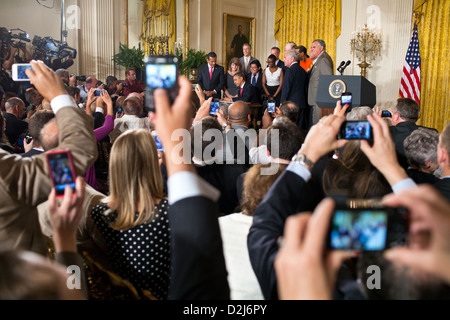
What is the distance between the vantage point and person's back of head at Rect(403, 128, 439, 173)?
2.21 meters

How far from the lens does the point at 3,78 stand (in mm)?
7051

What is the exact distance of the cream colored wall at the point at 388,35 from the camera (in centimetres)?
874

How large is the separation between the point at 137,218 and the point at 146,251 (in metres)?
0.14

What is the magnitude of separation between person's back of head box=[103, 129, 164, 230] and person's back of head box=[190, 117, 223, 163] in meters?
1.05

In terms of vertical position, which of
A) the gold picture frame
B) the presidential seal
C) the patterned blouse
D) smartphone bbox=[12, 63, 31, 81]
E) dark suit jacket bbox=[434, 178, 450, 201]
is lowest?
the patterned blouse

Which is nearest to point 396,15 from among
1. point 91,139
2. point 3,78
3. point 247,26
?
point 247,26

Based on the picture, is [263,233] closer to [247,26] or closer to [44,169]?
[44,169]

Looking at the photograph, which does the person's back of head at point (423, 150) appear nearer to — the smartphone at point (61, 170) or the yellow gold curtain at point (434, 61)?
the smartphone at point (61, 170)

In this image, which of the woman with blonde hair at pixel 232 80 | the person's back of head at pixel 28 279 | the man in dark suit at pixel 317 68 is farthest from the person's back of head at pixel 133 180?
the woman with blonde hair at pixel 232 80

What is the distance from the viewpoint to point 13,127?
13.7 ft

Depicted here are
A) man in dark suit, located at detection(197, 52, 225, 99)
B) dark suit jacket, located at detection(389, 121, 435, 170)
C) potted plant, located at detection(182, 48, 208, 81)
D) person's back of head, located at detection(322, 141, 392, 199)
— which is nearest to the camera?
person's back of head, located at detection(322, 141, 392, 199)

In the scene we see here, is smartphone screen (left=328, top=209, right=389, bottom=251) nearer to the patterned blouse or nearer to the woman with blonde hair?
the patterned blouse

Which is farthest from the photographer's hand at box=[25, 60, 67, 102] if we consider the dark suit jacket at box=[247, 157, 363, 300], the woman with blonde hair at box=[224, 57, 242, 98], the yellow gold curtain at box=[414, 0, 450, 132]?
the yellow gold curtain at box=[414, 0, 450, 132]
